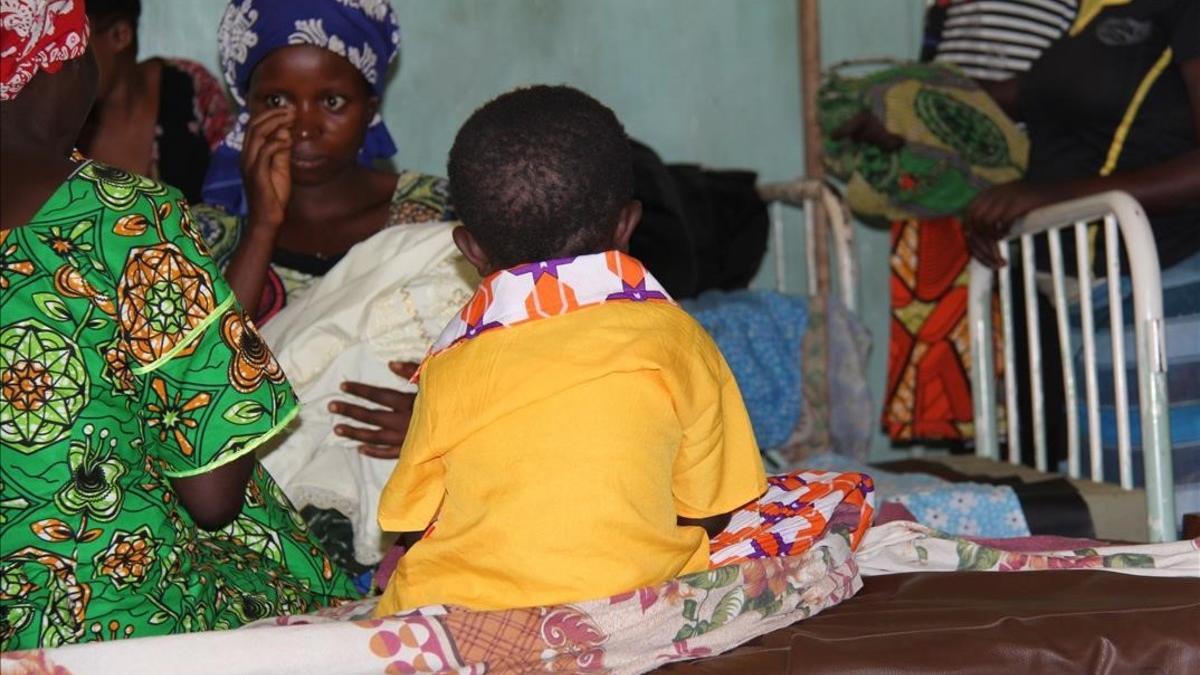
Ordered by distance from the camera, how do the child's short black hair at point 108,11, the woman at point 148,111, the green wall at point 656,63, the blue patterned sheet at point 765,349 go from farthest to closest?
the green wall at point 656,63
the blue patterned sheet at point 765,349
the woman at point 148,111
the child's short black hair at point 108,11

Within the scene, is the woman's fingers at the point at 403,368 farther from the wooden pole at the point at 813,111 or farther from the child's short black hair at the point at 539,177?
the wooden pole at the point at 813,111

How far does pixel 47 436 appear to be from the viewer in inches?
67.0

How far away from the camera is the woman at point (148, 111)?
3238 millimetres

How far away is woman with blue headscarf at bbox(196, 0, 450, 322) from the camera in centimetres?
284

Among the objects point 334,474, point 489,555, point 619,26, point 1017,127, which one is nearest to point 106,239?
point 489,555

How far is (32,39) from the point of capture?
5.74ft

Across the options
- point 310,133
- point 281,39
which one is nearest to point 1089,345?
point 310,133

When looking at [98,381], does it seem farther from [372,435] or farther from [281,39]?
[281,39]

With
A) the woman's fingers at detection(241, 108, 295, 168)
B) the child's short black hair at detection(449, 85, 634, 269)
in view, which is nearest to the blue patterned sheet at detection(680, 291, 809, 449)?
the woman's fingers at detection(241, 108, 295, 168)

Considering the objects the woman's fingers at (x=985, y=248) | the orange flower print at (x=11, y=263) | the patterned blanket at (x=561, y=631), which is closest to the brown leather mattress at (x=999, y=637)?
the patterned blanket at (x=561, y=631)

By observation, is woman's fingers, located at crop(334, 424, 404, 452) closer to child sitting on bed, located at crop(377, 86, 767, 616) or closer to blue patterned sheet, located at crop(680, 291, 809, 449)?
child sitting on bed, located at crop(377, 86, 767, 616)

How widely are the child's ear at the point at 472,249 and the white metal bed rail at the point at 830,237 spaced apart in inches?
89.0

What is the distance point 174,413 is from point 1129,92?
6.96 ft

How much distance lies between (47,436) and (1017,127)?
2.54m
